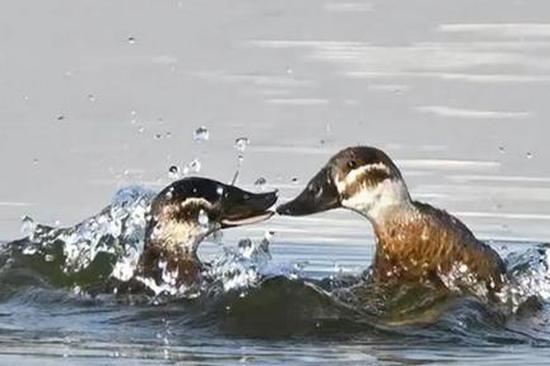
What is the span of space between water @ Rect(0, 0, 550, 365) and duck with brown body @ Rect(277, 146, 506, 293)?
27 cm

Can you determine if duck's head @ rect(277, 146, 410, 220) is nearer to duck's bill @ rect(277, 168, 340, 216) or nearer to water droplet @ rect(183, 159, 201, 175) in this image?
duck's bill @ rect(277, 168, 340, 216)

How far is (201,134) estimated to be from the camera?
18.5m

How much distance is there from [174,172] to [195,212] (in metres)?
1.78

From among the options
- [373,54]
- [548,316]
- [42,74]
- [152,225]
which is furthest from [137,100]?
[548,316]

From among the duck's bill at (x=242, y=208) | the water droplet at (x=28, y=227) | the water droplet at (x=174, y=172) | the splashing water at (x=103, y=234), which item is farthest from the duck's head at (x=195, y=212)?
the water droplet at (x=174, y=172)

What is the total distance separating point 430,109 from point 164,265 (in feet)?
17.7

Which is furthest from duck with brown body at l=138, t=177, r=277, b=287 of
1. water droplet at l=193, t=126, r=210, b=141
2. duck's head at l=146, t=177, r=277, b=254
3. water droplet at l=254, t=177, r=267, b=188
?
water droplet at l=193, t=126, r=210, b=141

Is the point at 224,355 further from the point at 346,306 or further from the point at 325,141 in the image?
the point at 325,141

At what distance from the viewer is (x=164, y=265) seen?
15664mm

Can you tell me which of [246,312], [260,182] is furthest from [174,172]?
[246,312]

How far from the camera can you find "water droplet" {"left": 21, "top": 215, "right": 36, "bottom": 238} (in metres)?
16.8

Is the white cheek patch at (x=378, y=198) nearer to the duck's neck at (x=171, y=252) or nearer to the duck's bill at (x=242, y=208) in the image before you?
the duck's bill at (x=242, y=208)

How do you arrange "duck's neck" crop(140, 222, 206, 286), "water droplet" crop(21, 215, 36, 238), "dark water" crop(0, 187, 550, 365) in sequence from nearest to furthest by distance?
"dark water" crop(0, 187, 550, 365) → "duck's neck" crop(140, 222, 206, 286) → "water droplet" crop(21, 215, 36, 238)

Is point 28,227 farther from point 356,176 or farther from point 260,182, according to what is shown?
point 356,176
